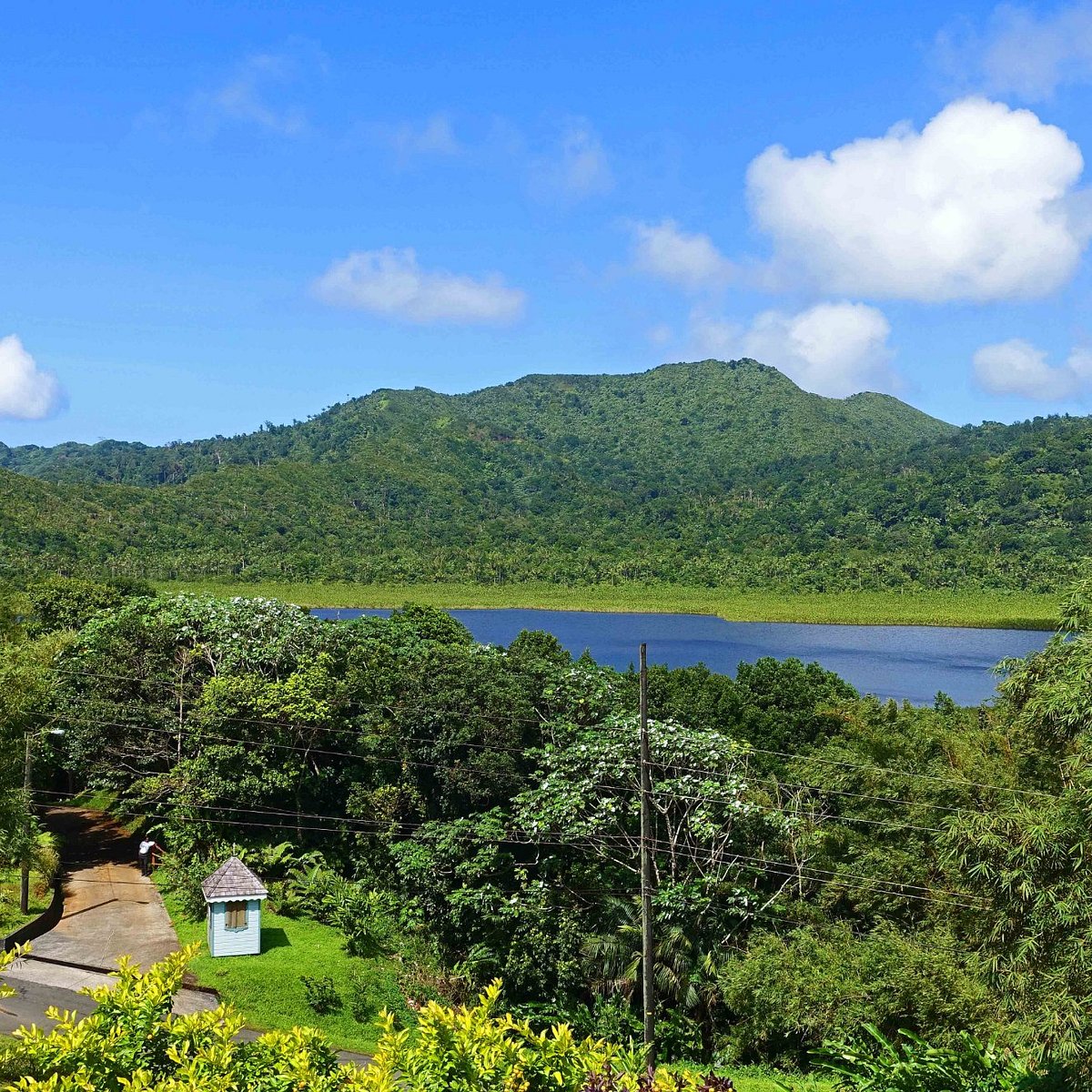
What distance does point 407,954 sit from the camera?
20.1 m

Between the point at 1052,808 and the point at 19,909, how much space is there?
19.0 m

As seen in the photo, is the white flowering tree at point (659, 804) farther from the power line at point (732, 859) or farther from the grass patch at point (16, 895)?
the grass patch at point (16, 895)

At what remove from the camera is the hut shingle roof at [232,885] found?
19.7m

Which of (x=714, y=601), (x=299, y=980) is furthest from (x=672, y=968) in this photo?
(x=714, y=601)

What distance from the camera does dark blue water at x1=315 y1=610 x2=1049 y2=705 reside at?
60.8 metres

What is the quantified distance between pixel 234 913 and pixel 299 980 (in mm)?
1984

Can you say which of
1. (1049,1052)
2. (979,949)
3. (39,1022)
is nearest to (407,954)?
(39,1022)

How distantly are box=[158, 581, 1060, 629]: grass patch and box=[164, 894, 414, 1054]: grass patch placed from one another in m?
Answer: 66.1

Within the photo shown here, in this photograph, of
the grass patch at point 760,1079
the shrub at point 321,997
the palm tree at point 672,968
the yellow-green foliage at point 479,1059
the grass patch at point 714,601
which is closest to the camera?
the yellow-green foliage at point 479,1059

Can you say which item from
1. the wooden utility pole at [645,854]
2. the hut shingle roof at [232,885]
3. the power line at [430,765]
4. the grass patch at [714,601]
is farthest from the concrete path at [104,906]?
the grass patch at [714,601]

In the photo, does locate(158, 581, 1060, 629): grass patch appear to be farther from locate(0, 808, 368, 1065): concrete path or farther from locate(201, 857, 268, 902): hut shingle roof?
locate(201, 857, 268, 902): hut shingle roof

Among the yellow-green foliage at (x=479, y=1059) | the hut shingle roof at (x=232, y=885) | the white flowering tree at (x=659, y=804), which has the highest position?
Result: the yellow-green foliage at (x=479, y=1059)

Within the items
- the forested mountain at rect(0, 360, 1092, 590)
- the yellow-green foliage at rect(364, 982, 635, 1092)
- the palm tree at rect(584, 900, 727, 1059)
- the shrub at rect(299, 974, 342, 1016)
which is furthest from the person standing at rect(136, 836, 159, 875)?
the forested mountain at rect(0, 360, 1092, 590)

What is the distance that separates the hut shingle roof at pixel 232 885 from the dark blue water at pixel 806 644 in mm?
35281
